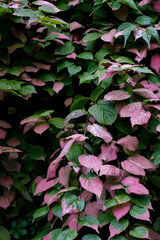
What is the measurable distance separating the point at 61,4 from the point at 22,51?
46cm

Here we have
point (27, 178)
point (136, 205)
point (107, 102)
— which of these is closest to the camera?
point (136, 205)

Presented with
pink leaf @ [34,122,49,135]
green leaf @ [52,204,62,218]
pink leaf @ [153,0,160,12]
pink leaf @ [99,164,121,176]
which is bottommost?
green leaf @ [52,204,62,218]

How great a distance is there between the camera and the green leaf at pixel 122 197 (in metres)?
1.06

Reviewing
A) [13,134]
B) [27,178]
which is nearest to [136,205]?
[27,178]

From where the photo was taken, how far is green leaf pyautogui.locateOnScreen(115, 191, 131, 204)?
106cm

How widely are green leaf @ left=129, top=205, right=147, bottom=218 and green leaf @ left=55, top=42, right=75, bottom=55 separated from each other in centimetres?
102

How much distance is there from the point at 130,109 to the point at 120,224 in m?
0.52

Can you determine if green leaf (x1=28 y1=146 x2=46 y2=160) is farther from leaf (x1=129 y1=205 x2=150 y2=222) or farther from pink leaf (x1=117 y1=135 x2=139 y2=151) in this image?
leaf (x1=129 y1=205 x2=150 y2=222)

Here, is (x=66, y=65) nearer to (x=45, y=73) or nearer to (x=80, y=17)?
(x=45, y=73)

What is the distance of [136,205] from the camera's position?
111cm

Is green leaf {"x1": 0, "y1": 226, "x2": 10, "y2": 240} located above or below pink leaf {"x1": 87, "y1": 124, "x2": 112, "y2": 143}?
below

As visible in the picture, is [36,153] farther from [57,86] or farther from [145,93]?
[145,93]

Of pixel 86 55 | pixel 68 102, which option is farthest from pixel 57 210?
pixel 86 55

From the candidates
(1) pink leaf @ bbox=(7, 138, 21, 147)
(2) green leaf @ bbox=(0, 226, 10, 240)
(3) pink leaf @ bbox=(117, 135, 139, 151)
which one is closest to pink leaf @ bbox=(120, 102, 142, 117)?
(3) pink leaf @ bbox=(117, 135, 139, 151)
